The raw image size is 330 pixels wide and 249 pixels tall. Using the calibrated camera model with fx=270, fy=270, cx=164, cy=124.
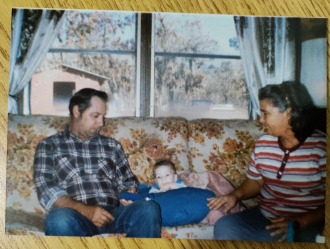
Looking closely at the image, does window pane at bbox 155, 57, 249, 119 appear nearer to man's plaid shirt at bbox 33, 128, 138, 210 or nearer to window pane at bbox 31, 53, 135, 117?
window pane at bbox 31, 53, 135, 117

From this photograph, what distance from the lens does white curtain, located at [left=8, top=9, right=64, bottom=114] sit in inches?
62.9

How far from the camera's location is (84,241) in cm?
153

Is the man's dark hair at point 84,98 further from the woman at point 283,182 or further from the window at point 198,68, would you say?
the woman at point 283,182

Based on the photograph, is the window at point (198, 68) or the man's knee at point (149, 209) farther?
the window at point (198, 68)

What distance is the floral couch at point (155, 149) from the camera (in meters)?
1.54

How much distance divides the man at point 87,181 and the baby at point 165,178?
0.10 meters

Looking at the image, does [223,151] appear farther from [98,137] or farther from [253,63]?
[98,137]

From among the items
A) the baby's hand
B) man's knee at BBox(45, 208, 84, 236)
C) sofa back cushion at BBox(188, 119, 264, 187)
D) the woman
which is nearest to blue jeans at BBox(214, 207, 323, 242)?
the woman

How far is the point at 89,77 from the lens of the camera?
1.59 m

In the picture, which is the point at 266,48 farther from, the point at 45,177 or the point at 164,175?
the point at 45,177

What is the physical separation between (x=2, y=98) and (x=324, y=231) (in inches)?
80.3

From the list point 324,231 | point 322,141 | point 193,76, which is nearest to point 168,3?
point 193,76

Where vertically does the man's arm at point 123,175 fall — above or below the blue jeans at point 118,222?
above

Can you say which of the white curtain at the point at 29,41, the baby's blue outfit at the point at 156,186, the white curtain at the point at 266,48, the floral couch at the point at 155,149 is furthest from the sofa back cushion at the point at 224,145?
the white curtain at the point at 29,41
